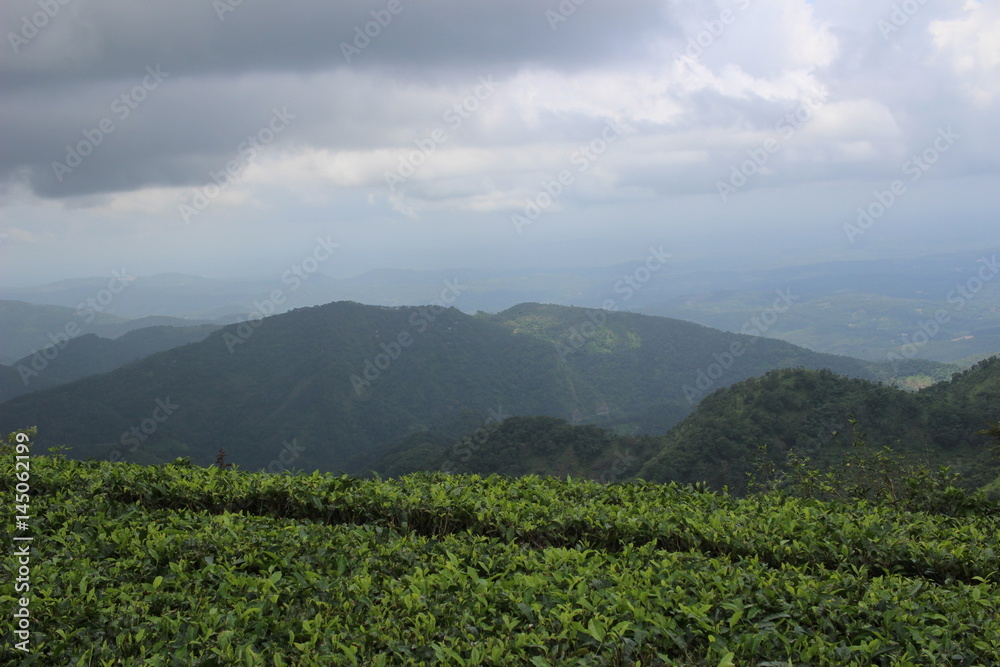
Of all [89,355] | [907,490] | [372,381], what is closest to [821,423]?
[907,490]

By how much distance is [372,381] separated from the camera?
98.6 meters

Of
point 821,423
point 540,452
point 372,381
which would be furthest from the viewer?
point 372,381

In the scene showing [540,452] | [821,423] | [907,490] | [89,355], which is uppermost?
[907,490]

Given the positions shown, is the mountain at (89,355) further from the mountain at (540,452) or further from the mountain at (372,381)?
the mountain at (540,452)

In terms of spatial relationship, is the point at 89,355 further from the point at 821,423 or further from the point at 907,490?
the point at 907,490

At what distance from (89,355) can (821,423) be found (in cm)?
14606

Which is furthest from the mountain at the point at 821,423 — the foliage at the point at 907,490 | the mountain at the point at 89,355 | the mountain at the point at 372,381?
the mountain at the point at 89,355

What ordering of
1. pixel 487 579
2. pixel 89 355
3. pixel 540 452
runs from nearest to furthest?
pixel 487 579 → pixel 540 452 → pixel 89 355

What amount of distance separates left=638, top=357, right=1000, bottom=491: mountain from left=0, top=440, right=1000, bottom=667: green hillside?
107ft

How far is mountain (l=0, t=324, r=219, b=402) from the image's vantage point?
119 metres

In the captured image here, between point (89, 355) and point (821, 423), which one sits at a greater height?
point (89, 355)

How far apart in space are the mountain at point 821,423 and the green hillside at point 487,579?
3259 centimetres

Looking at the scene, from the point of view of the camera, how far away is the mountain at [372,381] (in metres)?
79.1

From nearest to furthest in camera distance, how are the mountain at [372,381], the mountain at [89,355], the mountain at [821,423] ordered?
the mountain at [821,423], the mountain at [372,381], the mountain at [89,355]
